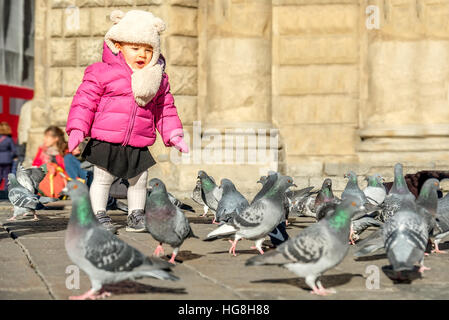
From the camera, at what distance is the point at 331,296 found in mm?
4102

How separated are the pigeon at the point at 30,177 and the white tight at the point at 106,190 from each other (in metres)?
2.91

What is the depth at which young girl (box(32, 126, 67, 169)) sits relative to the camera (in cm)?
1038

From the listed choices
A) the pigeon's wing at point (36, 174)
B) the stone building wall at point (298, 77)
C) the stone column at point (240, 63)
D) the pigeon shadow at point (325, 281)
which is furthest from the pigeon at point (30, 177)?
the pigeon shadow at point (325, 281)

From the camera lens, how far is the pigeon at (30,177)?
30.2 feet

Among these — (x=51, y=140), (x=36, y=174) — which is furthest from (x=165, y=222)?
(x=51, y=140)

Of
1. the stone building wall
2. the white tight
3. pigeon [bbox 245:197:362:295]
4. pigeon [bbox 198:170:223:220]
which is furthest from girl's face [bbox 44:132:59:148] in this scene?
pigeon [bbox 245:197:362:295]

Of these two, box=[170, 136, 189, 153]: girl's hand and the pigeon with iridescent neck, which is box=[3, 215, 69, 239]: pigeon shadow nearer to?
box=[170, 136, 189, 153]: girl's hand

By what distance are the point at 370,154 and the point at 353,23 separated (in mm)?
1884

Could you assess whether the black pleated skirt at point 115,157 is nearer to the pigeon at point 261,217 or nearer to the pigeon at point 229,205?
the pigeon at point 229,205

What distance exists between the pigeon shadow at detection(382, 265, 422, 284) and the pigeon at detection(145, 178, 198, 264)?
1.32 m

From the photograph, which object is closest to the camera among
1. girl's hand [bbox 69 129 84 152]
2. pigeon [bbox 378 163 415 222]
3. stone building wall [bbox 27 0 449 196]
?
girl's hand [bbox 69 129 84 152]

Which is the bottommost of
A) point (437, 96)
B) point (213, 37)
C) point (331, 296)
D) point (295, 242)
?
point (331, 296)
